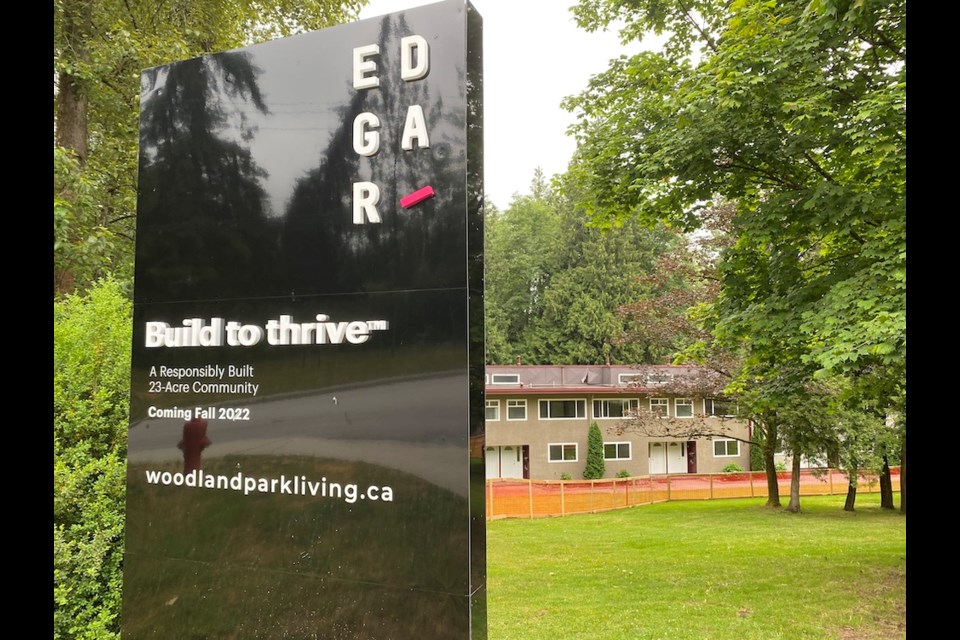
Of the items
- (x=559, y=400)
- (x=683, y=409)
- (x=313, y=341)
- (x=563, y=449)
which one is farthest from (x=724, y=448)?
(x=313, y=341)

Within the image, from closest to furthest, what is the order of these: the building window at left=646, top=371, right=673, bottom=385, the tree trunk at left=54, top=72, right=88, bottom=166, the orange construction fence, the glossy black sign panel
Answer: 1. the glossy black sign panel
2. the tree trunk at left=54, top=72, right=88, bottom=166
3. the orange construction fence
4. the building window at left=646, top=371, right=673, bottom=385

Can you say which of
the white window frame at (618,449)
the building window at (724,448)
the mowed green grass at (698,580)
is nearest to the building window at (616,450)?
the white window frame at (618,449)

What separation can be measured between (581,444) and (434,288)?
84.6ft

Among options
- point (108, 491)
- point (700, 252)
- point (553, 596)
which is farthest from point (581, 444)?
point (108, 491)

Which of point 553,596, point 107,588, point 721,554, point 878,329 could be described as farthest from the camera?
point 721,554

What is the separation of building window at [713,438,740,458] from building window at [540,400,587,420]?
23.3ft

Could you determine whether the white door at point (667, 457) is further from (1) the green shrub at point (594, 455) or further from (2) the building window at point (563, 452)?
(2) the building window at point (563, 452)

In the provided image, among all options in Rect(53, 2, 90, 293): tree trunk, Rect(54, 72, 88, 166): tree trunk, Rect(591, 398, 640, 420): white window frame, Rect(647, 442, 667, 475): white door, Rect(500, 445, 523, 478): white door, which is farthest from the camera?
Rect(647, 442, 667, 475): white door

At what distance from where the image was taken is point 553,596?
8.67 metres

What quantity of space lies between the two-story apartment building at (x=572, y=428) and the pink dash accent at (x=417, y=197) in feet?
77.9

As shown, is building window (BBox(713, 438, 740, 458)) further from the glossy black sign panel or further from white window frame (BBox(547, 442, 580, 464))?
the glossy black sign panel

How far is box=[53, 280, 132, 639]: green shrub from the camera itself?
457cm

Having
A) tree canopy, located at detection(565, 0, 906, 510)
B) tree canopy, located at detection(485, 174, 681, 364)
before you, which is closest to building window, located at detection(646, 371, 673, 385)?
tree canopy, located at detection(565, 0, 906, 510)
